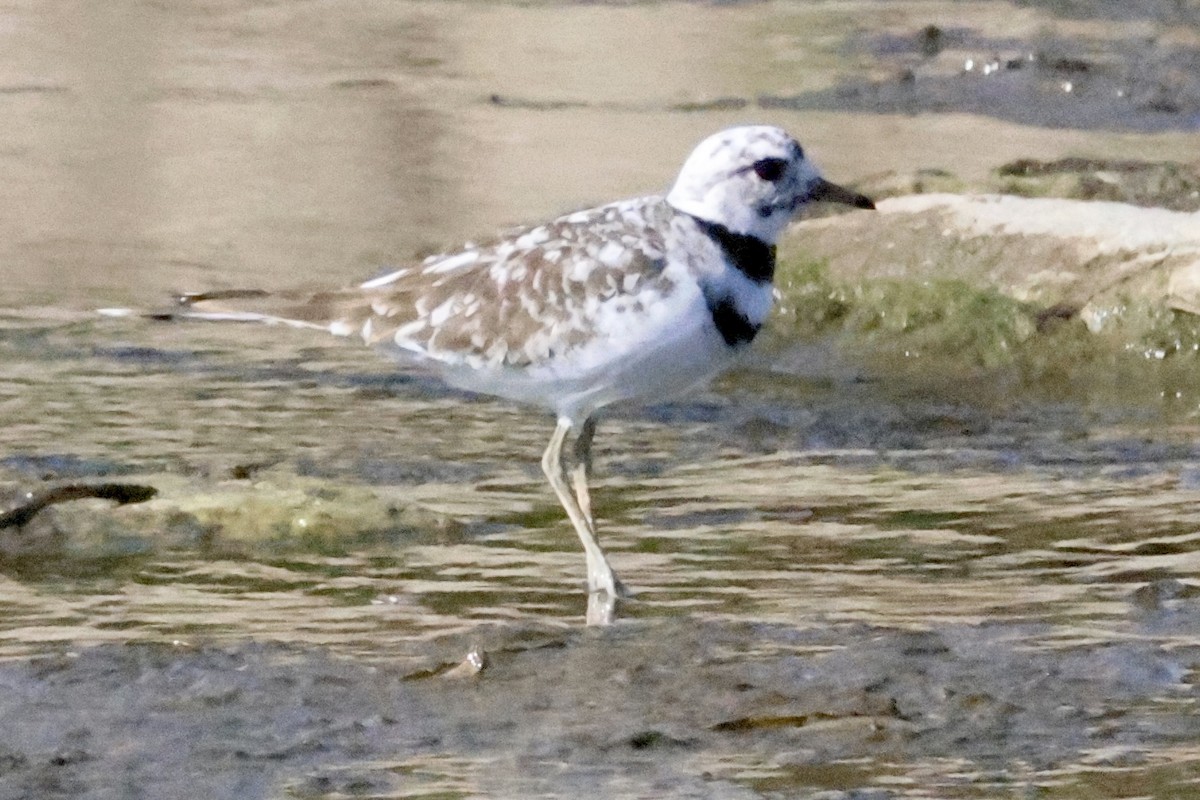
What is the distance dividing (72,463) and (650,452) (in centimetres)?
159

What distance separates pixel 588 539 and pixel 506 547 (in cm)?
36

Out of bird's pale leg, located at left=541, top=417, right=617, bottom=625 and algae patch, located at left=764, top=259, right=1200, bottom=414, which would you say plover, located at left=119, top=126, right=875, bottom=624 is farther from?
algae patch, located at left=764, top=259, right=1200, bottom=414

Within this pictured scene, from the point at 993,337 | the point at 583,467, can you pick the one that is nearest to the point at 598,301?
the point at 583,467

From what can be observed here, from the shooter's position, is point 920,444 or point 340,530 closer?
point 340,530

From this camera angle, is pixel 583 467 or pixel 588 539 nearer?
pixel 588 539

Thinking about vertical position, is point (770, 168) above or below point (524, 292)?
above

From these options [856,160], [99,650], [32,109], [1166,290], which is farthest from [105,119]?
[99,650]

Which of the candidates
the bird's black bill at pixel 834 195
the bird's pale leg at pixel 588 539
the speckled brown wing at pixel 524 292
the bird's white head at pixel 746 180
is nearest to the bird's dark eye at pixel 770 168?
the bird's white head at pixel 746 180

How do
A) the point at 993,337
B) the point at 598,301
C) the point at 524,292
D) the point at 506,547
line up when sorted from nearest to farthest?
1. the point at 598,301
2. the point at 524,292
3. the point at 506,547
4. the point at 993,337

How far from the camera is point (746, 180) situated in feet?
18.8

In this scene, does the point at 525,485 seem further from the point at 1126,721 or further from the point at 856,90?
the point at 856,90

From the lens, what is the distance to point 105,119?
13.0 meters

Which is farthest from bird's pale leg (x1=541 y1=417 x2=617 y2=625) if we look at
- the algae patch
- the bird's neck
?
the algae patch

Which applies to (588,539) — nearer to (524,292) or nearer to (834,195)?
(524,292)
